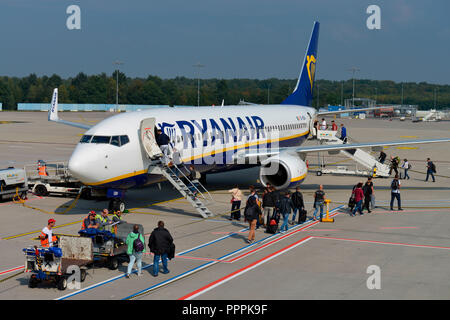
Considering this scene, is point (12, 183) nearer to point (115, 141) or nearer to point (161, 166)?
point (115, 141)

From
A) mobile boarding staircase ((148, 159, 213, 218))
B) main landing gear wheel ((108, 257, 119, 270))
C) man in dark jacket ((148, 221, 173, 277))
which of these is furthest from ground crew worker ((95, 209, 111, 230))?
mobile boarding staircase ((148, 159, 213, 218))

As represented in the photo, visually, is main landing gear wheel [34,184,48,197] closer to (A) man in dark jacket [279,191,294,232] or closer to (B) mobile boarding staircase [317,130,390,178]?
(A) man in dark jacket [279,191,294,232]

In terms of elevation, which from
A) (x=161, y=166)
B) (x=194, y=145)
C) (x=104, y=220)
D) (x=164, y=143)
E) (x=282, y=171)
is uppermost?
(x=164, y=143)

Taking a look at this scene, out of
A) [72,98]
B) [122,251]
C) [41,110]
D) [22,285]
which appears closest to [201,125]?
[122,251]

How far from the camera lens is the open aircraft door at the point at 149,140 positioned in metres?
25.4

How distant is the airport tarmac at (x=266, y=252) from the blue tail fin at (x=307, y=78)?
14.1 meters

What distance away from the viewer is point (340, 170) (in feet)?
135

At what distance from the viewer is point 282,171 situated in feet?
97.3

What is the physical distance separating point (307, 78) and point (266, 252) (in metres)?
30.1

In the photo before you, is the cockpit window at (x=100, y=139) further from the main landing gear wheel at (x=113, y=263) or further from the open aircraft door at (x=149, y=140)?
the main landing gear wheel at (x=113, y=263)

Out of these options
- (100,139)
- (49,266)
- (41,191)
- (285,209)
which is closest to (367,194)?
(285,209)

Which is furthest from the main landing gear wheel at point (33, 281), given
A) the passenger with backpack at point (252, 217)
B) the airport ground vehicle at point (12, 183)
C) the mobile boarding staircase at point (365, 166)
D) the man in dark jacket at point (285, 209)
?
the mobile boarding staircase at point (365, 166)

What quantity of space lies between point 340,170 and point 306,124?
16.4ft

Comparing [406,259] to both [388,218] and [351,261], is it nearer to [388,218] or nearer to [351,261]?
[351,261]
